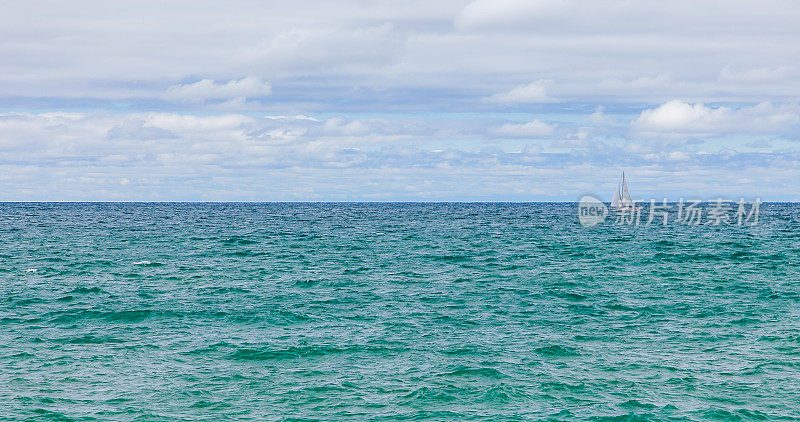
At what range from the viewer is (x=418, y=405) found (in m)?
21.3

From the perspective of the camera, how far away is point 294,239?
9181cm

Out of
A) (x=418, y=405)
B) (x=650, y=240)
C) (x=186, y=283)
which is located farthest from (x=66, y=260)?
(x=650, y=240)

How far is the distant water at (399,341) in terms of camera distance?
846 inches

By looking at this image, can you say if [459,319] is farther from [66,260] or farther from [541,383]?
[66,260]

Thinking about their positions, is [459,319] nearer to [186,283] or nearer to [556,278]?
[556,278]

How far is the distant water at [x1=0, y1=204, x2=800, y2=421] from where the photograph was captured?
2148cm

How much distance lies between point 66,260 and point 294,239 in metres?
33.6

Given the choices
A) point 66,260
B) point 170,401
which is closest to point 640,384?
point 170,401

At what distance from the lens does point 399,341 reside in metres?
29.3

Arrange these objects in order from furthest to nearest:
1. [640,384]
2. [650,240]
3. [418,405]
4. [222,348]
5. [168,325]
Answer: [650,240]
[168,325]
[222,348]
[640,384]
[418,405]

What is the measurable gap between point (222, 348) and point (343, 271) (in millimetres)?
26403

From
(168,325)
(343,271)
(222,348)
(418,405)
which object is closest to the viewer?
(418,405)

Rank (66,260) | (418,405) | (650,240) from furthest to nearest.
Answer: (650,240) < (66,260) < (418,405)

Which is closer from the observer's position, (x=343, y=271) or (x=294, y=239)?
(x=343, y=271)
